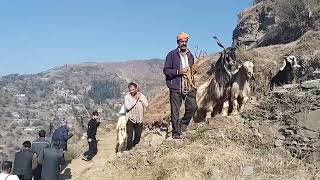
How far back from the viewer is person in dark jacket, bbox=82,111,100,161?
41.2 ft

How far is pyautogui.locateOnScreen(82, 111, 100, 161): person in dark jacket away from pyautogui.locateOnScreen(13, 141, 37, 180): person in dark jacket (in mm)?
3089

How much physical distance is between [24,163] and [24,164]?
0.02 meters

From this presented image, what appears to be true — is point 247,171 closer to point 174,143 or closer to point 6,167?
point 174,143

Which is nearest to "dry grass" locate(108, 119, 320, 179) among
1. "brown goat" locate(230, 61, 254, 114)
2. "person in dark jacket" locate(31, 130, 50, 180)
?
"brown goat" locate(230, 61, 254, 114)

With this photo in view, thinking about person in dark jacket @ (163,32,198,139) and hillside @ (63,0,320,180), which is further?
person in dark jacket @ (163,32,198,139)

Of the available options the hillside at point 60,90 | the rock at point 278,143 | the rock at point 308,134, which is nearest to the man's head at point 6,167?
the rock at point 278,143

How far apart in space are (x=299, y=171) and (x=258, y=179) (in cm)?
69

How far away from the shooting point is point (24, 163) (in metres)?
9.48

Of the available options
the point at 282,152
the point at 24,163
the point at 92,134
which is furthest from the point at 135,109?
the point at 282,152

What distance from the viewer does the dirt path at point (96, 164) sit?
10.4 m

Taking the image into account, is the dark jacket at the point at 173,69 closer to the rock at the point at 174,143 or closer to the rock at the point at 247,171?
the rock at the point at 174,143

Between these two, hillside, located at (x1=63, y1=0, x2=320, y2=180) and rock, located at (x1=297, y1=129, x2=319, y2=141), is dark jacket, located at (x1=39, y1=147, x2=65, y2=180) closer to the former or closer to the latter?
hillside, located at (x1=63, y1=0, x2=320, y2=180)

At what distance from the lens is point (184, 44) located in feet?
31.6

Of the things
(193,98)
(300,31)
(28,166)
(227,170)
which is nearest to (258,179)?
(227,170)
